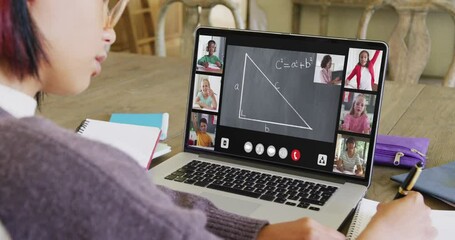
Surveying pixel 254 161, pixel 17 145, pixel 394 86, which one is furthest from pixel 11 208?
pixel 394 86

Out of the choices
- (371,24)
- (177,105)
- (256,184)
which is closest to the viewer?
(256,184)

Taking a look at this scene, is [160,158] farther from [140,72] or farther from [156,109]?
[140,72]

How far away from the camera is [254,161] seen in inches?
43.7

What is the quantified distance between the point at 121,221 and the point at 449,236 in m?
0.52

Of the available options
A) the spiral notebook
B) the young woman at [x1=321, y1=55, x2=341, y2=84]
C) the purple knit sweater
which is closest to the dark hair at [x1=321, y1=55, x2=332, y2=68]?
the young woman at [x1=321, y1=55, x2=341, y2=84]

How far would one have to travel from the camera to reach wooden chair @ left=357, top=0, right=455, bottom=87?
201cm

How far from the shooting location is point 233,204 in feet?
3.07

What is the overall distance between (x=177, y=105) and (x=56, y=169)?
3.54 feet

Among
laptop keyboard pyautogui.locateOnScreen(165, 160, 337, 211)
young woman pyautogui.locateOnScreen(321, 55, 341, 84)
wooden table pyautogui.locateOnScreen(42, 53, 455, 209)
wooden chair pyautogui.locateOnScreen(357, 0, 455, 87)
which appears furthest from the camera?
wooden chair pyautogui.locateOnScreen(357, 0, 455, 87)

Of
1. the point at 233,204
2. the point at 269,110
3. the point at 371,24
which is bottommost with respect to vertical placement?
the point at 233,204

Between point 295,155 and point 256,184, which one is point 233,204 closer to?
point 256,184

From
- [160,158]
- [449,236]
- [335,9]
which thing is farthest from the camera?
[335,9]

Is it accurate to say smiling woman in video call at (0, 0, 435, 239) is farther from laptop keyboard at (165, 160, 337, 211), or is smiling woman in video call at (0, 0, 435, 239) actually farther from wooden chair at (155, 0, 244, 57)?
wooden chair at (155, 0, 244, 57)

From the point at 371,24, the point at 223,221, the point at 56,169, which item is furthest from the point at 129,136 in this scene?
the point at 371,24
